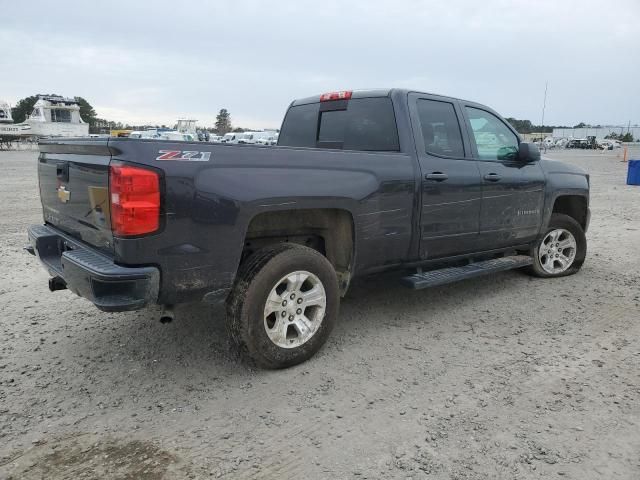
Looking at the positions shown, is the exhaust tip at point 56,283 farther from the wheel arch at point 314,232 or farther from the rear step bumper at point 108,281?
the wheel arch at point 314,232

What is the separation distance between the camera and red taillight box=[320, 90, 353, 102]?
4652 millimetres

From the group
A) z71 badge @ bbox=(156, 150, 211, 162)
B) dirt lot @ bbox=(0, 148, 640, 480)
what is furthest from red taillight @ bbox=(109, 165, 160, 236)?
dirt lot @ bbox=(0, 148, 640, 480)

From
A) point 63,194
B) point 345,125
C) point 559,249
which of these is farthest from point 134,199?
point 559,249

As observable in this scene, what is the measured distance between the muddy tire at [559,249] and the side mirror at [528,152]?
971 millimetres

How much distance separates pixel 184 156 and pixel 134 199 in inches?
14.6

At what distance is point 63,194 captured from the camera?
351 cm

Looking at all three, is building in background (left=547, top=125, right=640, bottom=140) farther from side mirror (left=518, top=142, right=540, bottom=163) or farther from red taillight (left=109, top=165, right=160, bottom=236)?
red taillight (left=109, top=165, right=160, bottom=236)

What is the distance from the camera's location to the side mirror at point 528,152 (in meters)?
5.03

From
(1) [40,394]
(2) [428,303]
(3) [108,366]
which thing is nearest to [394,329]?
(2) [428,303]

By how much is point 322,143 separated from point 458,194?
1.35 metres

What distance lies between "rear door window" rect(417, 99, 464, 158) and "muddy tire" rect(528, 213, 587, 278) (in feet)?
5.93

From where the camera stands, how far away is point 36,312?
450 centimetres

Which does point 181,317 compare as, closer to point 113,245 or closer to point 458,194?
point 113,245

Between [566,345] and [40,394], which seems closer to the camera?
[40,394]
